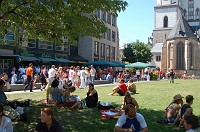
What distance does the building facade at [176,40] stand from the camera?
77.1m

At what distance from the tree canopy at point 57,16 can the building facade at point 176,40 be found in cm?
6763

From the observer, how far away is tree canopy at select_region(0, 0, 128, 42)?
10.4 metres

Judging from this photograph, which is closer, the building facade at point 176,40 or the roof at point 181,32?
the building facade at point 176,40

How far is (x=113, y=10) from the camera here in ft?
34.2

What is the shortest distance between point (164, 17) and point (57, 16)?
87357 mm

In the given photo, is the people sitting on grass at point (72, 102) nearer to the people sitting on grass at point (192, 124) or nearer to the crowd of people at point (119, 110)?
the crowd of people at point (119, 110)

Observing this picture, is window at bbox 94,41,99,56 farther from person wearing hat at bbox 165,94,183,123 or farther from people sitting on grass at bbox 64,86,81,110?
person wearing hat at bbox 165,94,183,123

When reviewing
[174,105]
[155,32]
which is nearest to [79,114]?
→ [174,105]

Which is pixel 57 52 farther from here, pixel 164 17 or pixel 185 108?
pixel 164 17

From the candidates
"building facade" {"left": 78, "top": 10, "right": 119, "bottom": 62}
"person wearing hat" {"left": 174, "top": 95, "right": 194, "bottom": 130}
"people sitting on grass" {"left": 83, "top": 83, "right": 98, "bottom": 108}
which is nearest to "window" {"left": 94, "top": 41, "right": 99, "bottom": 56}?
"building facade" {"left": 78, "top": 10, "right": 119, "bottom": 62}

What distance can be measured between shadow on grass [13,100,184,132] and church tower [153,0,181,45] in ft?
279

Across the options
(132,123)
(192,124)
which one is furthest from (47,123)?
(192,124)

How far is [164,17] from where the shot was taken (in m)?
94.6

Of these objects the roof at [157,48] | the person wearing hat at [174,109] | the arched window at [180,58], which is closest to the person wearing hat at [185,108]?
the person wearing hat at [174,109]
